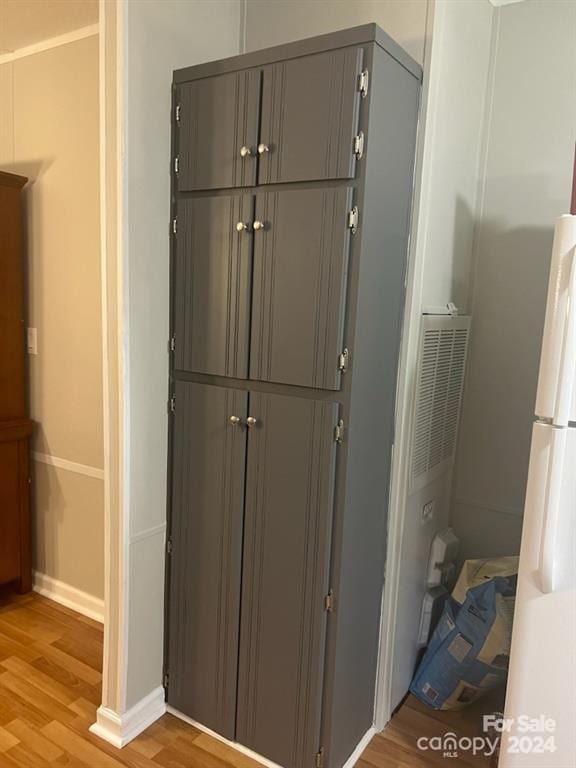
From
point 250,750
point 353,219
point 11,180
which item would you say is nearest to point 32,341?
point 11,180

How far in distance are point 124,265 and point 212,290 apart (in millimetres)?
277

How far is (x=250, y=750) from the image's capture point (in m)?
1.96

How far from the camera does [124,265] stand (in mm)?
1824

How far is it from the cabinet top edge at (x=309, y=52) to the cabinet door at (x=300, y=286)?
1.23 ft

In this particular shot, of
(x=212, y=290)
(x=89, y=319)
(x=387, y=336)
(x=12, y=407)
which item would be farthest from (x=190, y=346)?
(x=12, y=407)

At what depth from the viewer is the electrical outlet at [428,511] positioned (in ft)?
7.27

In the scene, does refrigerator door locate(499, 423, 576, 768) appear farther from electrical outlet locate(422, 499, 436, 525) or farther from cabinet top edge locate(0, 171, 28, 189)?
cabinet top edge locate(0, 171, 28, 189)

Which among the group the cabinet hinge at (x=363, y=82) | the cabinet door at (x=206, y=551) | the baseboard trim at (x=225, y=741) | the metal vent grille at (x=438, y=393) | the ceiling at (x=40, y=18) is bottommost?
the baseboard trim at (x=225, y=741)

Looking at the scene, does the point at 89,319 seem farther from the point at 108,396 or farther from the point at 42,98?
the point at 42,98

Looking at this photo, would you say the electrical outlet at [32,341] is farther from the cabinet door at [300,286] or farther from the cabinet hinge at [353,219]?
the cabinet hinge at [353,219]

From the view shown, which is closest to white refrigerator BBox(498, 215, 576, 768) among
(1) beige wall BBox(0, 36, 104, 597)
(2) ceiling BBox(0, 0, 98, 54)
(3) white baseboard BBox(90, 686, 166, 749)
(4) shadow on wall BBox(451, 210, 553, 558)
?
(4) shadow on wall BBox(451, 210, 553, 558)

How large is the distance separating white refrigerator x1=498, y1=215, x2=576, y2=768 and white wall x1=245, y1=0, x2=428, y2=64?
780 mm

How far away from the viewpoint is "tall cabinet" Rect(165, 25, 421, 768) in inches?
64.7

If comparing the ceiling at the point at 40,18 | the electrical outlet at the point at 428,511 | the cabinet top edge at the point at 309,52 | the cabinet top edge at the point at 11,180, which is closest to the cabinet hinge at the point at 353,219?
the cabinet top edge at the point at 309,52
